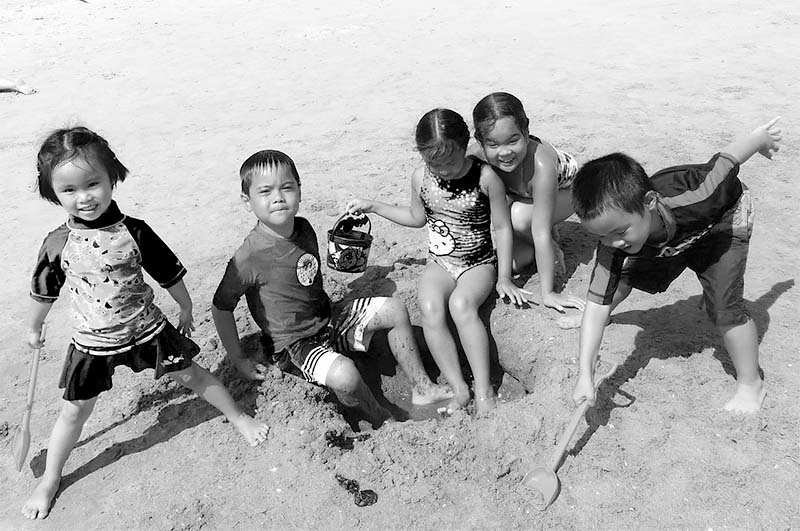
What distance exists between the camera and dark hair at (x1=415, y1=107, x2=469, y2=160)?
2828mm

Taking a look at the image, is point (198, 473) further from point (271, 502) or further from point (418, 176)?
point (418, 176)

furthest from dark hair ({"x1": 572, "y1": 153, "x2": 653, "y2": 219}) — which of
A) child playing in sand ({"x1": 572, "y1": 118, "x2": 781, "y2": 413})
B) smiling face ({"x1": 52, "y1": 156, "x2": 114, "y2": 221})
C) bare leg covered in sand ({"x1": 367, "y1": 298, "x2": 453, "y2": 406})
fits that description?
smiling face ({"x1": 52, "y1": 156, "x2": 114, "y2": 221})

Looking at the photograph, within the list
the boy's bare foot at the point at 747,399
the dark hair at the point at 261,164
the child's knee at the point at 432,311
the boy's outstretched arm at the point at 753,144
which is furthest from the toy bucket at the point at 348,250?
the boy's bare foot at the point at 747,399

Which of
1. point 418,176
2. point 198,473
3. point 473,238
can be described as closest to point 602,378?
→ point 473,238

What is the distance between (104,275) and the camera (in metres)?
2.37

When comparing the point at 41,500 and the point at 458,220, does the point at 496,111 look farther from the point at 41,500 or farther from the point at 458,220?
the point at 41,500

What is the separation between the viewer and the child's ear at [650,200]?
7.26ft

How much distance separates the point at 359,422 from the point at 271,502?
0.71 meters

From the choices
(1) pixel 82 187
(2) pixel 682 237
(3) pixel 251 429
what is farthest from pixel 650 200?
(1) pixel 82 187

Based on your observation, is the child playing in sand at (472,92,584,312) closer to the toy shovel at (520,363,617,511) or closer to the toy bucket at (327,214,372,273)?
the toy bucket at (327,214,372,273)

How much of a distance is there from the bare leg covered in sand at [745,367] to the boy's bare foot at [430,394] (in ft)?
3.93

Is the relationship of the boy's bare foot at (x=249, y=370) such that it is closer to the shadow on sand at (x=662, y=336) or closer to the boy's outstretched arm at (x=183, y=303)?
the boy's outstretched arm at (x=183, y=303)

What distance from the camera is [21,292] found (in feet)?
12.8

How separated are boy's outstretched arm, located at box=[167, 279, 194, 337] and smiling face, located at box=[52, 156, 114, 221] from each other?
16.0 inches
